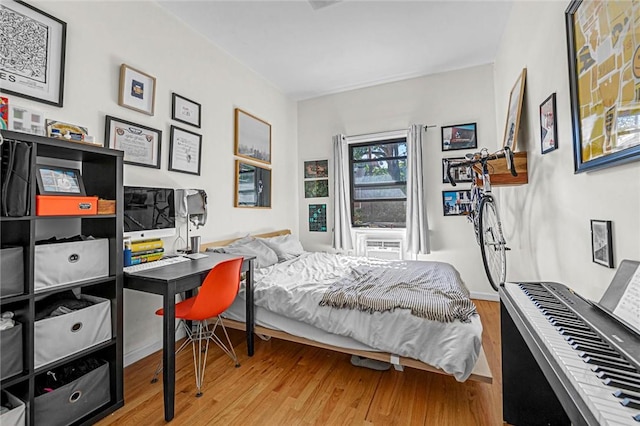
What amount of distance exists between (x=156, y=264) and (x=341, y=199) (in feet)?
8.86

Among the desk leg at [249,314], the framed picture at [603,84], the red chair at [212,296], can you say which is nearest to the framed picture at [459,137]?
the framed picture at [603,84]

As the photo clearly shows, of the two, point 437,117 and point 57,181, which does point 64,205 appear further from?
point 437,117

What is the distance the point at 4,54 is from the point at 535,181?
3.46 m

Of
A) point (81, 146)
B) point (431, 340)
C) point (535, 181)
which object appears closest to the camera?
point (81, 146)

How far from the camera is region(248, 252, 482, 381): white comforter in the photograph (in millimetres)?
1599

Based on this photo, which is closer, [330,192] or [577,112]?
[577,112]

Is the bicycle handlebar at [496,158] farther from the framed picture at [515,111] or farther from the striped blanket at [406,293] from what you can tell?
the striped blanket at [406,293]

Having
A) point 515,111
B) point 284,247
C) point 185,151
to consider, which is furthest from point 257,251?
point 515,111

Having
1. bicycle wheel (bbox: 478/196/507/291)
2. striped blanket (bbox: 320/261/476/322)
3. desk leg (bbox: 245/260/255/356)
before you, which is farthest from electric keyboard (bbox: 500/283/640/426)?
desk leg (bbox: 245/260/255/356)

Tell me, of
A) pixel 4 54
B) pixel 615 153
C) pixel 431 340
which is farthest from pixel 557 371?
pixel 4 54

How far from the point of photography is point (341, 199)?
4191 mm

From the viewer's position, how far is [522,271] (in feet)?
8.04

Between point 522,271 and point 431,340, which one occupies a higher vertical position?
point 522,271

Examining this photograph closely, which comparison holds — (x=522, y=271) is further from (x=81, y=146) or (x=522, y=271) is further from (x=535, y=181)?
(x=81, y=146)
